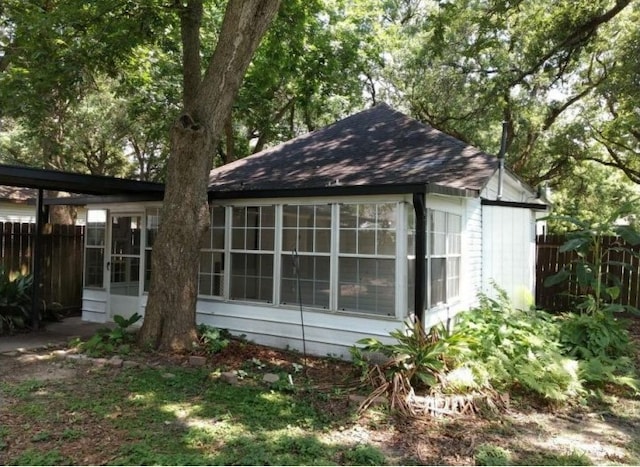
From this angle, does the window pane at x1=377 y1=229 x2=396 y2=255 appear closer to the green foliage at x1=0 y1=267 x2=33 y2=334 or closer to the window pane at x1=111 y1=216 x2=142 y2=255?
the window pane at x1=111 y1=216 x2=142 y2=255

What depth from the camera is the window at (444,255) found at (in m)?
7.13

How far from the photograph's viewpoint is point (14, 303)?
8.70 metres

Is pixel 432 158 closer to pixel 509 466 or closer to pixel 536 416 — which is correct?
pixel 536 416

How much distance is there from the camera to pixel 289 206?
300 inches

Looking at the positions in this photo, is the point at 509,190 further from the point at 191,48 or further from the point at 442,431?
the point at 442,431

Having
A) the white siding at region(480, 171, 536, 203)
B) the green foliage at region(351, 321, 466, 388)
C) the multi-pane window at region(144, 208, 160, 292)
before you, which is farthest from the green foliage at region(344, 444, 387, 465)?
the multi-pane window at region(144, 208, 160, 292)

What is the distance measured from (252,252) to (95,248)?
12.9 feet

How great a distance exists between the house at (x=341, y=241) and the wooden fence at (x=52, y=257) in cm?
107

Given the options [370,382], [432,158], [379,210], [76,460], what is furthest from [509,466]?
[432,158]

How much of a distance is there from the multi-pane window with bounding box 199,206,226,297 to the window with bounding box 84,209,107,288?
8.63 feet

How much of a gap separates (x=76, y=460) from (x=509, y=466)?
130 inches

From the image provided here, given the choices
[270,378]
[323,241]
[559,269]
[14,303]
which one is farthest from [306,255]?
[559,269]

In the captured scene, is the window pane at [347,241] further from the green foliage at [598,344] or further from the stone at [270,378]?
the green foliage at [598,344]

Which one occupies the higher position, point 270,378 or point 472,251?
point 472,251
